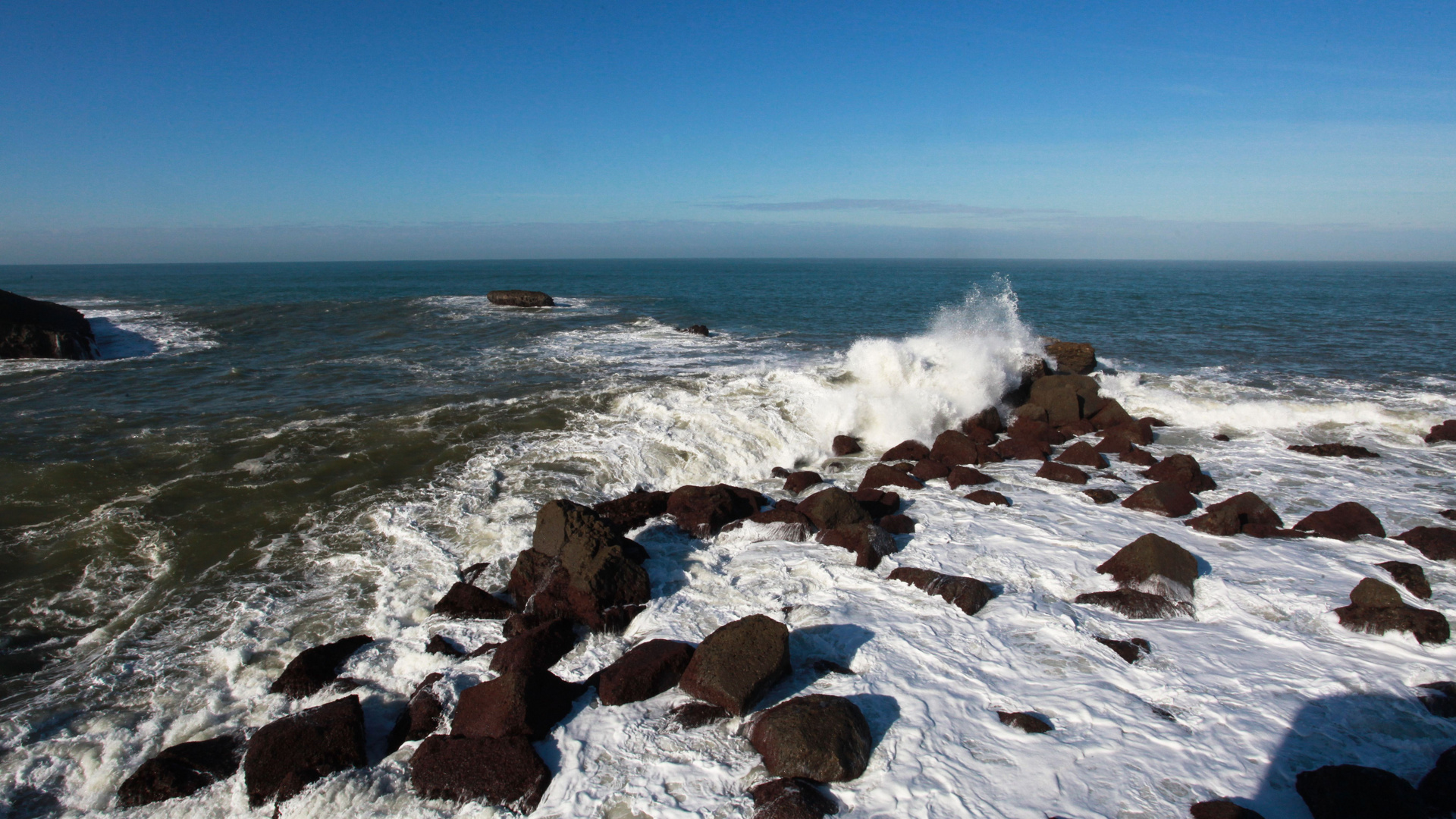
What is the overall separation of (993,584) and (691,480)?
17.6 ft

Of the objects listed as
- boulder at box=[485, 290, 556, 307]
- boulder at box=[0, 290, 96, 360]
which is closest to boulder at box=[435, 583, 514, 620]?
boulder at box=[0, 290, 96, 360]

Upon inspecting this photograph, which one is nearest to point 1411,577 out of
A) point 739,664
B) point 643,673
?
point 739,664

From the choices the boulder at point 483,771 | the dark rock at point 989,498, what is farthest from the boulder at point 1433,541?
the boulder at point 483,771

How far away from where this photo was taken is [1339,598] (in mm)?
6910

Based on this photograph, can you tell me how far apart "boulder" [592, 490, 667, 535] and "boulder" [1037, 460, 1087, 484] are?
6079mm

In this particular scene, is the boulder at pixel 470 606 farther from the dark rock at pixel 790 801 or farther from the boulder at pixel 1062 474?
the boulder at pixel 1062 474

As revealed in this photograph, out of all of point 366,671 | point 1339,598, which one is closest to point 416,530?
point 366,671

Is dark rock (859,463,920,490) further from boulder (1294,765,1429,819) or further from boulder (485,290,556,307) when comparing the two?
boulder (485,290,556,307)

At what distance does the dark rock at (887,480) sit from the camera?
1033cm

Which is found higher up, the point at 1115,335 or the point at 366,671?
the point at 1115,335

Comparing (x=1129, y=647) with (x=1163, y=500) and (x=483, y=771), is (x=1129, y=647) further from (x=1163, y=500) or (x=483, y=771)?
(x=483, y=771)

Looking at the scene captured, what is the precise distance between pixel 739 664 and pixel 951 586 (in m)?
2.76

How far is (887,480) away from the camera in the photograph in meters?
10.4

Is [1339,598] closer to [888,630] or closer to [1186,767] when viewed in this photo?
[1186,767]
